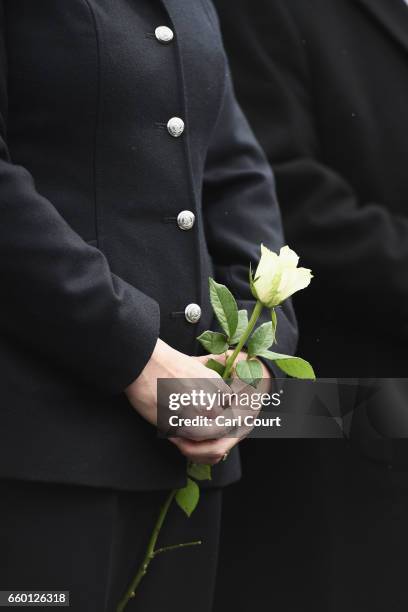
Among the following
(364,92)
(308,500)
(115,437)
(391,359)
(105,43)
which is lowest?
(308,500)

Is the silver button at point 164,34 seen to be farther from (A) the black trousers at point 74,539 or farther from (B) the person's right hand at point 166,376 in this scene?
(A) the black trousers at point 74,539

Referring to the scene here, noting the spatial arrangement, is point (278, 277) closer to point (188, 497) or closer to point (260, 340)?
point (260, 340)

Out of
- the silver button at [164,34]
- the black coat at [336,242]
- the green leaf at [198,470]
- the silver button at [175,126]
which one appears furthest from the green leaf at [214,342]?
the black coat at [336,242]

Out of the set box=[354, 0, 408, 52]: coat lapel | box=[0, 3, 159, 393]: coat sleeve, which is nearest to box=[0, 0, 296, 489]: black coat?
box=[0, 3, 159, 393]: coat sleeve

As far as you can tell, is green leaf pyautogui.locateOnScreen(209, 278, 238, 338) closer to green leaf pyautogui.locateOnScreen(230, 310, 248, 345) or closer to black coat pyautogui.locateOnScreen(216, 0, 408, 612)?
green leaf pyautogui.locateOnScreen(230, 310, 248, 345)

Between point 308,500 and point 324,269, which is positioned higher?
point 324,269

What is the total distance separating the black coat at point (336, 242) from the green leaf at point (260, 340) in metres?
0.68

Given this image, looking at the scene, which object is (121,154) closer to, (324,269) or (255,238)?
(255,238)

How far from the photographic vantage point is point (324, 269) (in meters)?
2.12

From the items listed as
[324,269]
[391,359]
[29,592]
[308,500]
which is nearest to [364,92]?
[324,269]

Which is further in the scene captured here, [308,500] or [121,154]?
[308,500]

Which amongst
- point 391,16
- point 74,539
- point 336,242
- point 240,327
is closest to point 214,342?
point 240,327

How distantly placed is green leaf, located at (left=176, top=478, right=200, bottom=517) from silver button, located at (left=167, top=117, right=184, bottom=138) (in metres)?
0.44

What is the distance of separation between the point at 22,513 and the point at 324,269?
2.92 feet
